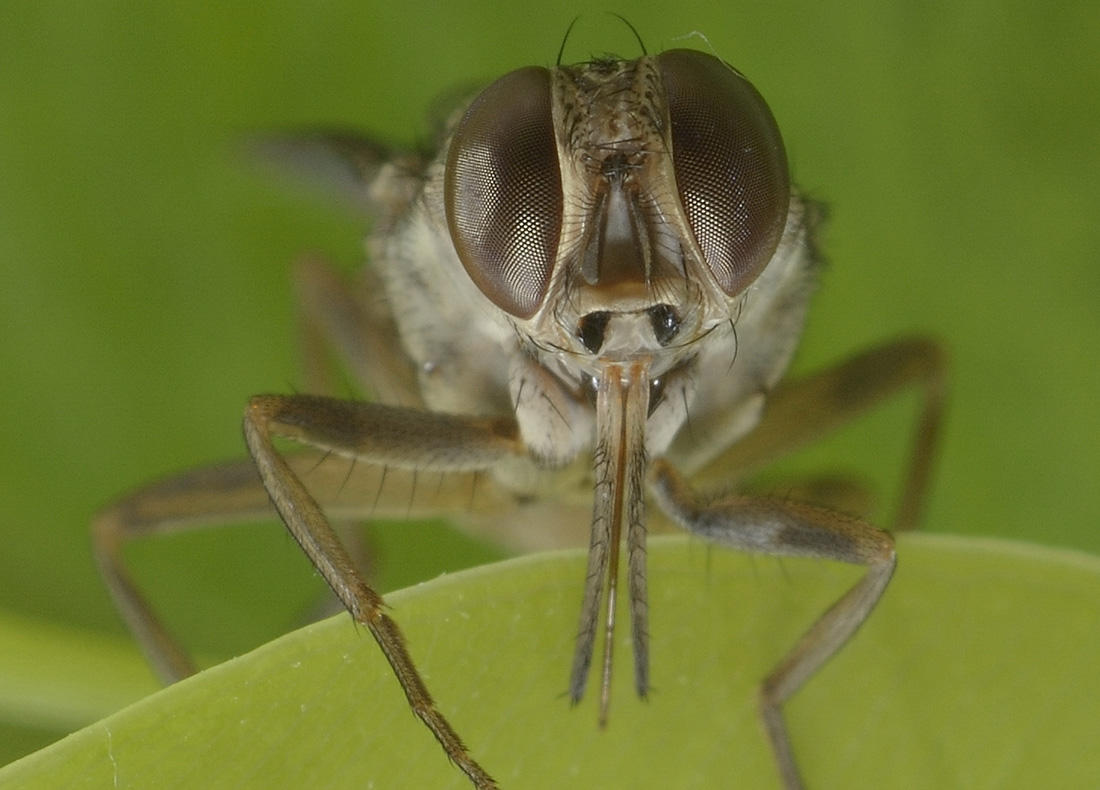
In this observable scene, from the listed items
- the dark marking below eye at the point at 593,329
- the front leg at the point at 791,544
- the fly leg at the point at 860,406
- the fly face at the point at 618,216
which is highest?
the fly face at the point at 618,216

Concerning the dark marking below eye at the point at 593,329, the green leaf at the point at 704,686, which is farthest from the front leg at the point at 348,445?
the dark marking below eye at the point at 593,329

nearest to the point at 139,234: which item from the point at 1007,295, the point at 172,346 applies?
the point at 172,346

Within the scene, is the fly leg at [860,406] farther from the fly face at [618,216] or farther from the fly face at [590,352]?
the fly face at [618,216]

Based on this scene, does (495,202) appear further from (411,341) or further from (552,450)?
(411,341)

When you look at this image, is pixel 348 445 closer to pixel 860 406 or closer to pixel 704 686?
pixel 704 686

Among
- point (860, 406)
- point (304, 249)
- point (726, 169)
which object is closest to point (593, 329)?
point (726, 169)

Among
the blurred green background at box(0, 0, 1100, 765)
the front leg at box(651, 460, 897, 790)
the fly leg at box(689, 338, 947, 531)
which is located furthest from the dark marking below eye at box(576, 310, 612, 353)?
the fly leg at box(689, 338, 947, 531)
